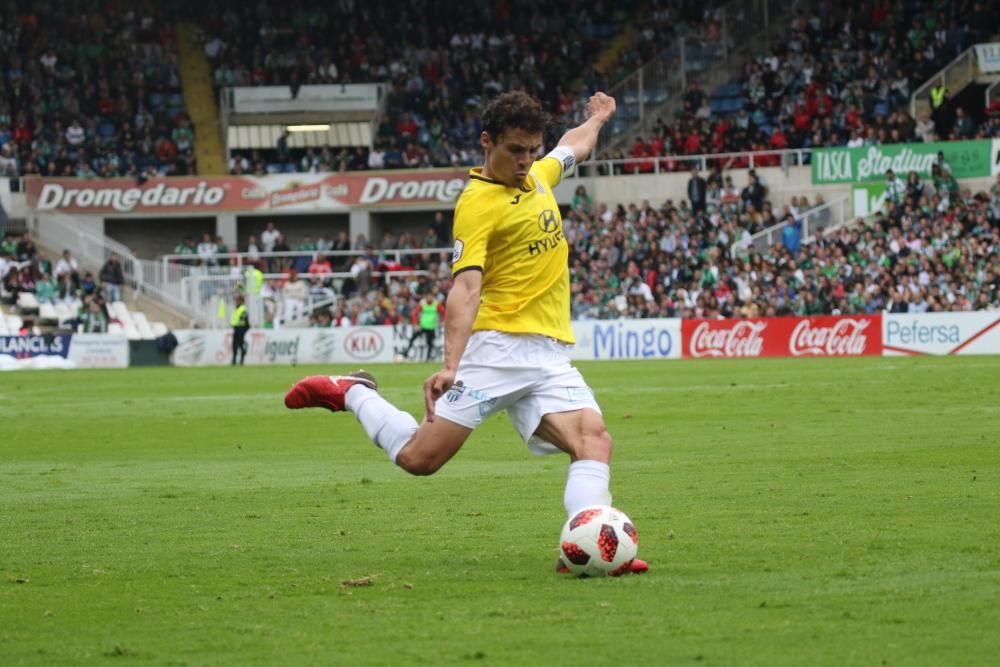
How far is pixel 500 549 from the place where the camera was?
28.3 feet

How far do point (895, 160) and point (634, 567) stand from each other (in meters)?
36.9

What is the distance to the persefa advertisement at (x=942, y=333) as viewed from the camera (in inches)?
1363

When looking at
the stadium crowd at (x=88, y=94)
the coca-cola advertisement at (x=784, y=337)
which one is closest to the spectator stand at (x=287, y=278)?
the stadium crowd at (x=88, y=94)

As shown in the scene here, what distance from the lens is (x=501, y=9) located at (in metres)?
57.3

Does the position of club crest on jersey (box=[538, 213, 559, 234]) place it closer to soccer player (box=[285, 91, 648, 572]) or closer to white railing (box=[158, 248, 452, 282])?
soccer player (box=[285, 91, 648, 572])

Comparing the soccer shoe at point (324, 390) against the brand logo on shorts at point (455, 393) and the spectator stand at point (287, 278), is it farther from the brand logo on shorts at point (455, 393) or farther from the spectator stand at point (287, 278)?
the spectator stand at point (287, 278)

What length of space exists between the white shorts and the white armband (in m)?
1.28

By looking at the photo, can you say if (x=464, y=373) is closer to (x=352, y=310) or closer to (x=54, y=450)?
(x=54, y=450)

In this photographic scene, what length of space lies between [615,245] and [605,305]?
10.8 ft

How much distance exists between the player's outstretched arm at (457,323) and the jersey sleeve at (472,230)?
0.06 meters

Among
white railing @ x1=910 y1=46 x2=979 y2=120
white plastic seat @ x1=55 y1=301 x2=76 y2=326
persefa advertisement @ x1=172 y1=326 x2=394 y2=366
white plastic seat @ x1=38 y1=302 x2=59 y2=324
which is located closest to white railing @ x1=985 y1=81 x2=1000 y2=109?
white railing @ x1=910 y1=46 x2=979 y2=120

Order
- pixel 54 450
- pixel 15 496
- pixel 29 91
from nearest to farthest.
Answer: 1. pixel 15 496
2. pixel 54 450
3. pixel 29 91

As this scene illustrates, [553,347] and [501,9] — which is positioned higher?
[501,9]

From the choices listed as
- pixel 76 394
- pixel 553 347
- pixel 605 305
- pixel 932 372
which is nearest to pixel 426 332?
pixel 605 305
